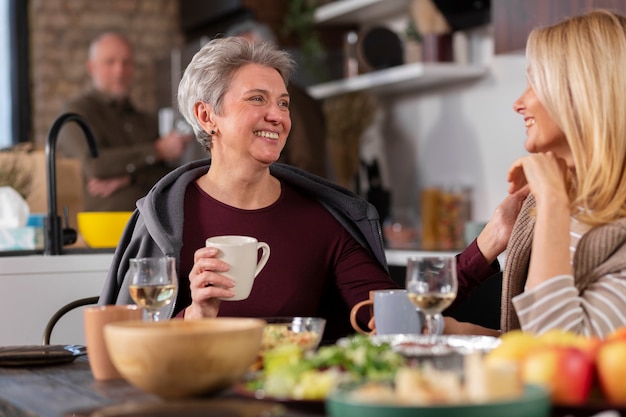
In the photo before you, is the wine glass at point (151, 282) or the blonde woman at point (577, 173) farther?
the wine glass at point (151, 282)

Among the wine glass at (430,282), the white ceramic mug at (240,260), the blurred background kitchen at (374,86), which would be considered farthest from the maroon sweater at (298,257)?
the wine glass at (430,282)

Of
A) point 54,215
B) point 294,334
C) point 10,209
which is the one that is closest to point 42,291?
point 54,215

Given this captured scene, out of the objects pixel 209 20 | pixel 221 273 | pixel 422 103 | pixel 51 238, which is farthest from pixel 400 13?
pixel 221 273

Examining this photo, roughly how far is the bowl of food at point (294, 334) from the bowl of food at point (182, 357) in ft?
0.86

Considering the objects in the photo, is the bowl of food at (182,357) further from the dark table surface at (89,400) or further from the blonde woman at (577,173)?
the blonde woman at (577,173)

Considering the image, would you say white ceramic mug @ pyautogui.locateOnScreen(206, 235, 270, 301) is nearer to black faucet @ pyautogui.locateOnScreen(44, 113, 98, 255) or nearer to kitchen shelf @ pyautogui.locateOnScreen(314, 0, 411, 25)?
black faucet @ pyautogui.locateOnScreen(44, 113, 98, 255)

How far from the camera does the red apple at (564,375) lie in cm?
119

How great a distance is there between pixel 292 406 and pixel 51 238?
201 cm

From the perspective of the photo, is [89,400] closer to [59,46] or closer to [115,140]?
[115,140]

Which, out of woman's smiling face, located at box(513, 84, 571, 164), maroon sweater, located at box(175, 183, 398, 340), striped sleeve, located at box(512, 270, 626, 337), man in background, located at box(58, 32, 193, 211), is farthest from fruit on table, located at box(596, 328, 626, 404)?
man in background, located at box(58, 32, 193, 211)

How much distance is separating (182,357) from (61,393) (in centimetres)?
32

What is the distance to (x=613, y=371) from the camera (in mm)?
1181

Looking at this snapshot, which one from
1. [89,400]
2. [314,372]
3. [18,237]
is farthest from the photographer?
[18,237]

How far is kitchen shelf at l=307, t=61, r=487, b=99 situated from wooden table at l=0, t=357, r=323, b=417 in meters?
3.21
